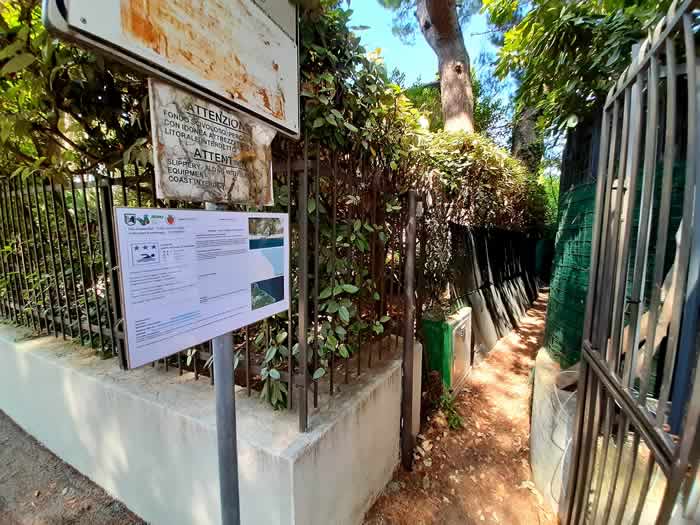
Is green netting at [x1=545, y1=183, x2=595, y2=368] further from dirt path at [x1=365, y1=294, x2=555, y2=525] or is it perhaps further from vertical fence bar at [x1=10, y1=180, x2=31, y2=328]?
vertical fence bar at [x1=10, y1=180, x2=31, y2=328]

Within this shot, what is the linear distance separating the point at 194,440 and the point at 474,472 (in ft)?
7.37

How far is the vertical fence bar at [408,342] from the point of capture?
8.12 feet

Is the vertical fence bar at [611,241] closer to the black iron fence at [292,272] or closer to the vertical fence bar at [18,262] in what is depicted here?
the black iron fence at [292,272]

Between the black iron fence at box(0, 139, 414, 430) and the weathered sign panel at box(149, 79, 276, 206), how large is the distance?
356mm

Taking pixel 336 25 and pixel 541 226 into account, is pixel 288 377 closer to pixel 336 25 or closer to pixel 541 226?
pixel 336 25

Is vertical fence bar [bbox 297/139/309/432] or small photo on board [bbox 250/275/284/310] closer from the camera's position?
small photo on board [bbox 250/275/284/310]

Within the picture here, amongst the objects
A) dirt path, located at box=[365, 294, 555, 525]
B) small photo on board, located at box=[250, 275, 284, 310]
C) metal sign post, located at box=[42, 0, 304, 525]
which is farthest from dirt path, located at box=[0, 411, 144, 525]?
small photo on board, located at box=[250, 275, 284, 310]

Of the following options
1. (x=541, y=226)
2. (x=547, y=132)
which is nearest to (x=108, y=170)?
(x=547, y=132)

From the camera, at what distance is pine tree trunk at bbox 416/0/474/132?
18.3ft

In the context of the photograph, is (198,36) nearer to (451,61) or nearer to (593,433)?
(593,433)

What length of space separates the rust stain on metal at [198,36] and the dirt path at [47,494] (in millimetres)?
2804

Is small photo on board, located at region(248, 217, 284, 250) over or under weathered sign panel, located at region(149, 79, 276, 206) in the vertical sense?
under

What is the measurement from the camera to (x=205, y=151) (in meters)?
0.99

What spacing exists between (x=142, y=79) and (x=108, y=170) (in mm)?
663
